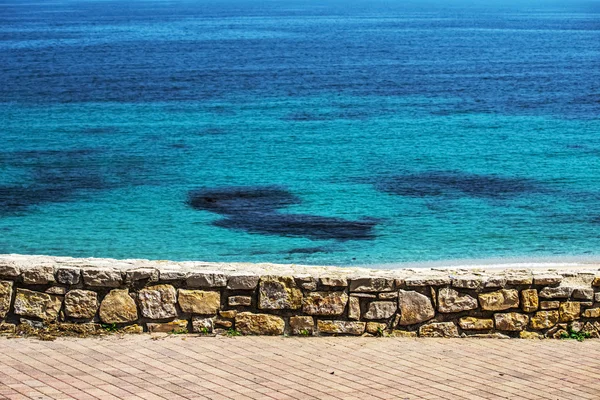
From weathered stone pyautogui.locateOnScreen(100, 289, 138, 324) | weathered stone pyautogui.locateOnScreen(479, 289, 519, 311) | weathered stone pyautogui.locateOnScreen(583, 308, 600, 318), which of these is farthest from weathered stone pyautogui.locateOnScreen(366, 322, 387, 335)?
weathered stone pyautogui.locateOnScreen(100, 289, 138, 324)

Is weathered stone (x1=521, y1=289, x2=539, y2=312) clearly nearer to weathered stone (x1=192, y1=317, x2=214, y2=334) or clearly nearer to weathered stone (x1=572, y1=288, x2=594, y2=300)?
weathered stone (x1=572, y1=288, x2=594, y2=300)

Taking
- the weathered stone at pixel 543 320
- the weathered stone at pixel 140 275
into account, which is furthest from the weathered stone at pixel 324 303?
the weathered stone at pixel 543 320

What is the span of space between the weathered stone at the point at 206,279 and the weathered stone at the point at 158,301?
0.76ft

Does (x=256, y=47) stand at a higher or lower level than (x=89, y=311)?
higher

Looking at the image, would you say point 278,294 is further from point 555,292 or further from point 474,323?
point 555,292

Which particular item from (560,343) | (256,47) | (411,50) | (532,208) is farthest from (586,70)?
(560,343)

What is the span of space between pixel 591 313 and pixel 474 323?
130 cm

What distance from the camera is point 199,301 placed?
929 centimetres

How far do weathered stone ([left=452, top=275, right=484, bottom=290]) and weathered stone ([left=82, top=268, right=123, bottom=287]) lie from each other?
354 cm

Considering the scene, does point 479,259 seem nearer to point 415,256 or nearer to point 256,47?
point 415,256

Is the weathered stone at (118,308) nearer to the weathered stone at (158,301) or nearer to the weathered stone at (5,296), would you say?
the weathered stone at (158,301)

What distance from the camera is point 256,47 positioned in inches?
3511

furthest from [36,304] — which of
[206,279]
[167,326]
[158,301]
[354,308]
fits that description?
[354,308]

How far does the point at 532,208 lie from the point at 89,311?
21.6 m
